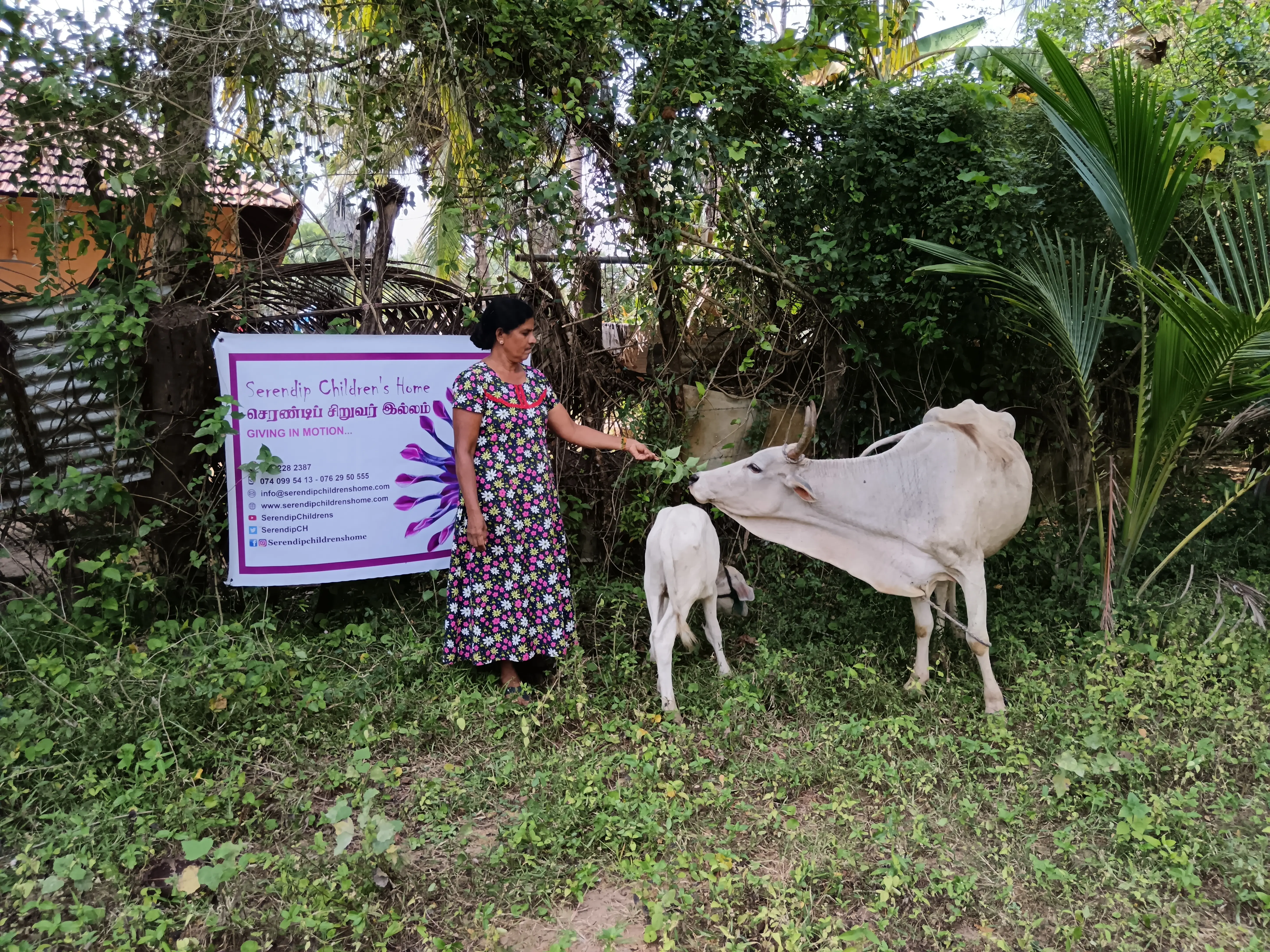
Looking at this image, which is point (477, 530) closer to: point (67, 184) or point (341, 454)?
point (341, 454)

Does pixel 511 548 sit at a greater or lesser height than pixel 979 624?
greater

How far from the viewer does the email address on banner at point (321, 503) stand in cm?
375

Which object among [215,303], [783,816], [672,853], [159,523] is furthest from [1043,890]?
[215,303]

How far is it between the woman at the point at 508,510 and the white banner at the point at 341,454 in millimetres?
552

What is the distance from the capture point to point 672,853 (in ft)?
8.18

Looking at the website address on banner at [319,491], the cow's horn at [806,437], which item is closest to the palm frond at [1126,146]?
the cow's horn at [806,437]

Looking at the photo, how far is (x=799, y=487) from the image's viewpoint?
336 centimetres

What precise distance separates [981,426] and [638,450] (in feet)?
4.81

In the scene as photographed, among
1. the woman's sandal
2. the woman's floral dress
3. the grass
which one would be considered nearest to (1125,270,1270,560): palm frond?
the grass

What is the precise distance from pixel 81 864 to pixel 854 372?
4005 mm

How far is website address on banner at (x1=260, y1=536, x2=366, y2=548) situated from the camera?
377cm

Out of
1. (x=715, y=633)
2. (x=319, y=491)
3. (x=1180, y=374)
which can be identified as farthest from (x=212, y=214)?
(x=1180, y=374)

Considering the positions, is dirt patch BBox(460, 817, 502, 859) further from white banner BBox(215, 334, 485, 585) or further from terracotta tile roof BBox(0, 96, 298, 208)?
terracotta tile roof BBox(0, 96, 298, 208)

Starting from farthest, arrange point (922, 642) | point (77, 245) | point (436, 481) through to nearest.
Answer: point (77, 245), point (436, 481), point (922, 642)
